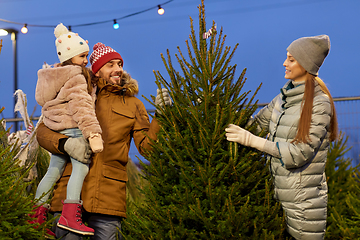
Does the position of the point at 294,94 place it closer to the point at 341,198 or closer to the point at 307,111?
the point at 307,111

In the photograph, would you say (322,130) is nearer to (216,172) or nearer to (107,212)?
(216,172)

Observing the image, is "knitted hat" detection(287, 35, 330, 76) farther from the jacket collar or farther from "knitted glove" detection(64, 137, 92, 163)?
"knitted glove" detection(64, 137, 92, 163)

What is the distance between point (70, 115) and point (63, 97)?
0.54 feet

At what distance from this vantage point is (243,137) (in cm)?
267

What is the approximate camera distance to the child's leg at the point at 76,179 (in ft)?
9.85

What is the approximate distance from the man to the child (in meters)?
0.10

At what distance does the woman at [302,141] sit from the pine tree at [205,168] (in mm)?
101

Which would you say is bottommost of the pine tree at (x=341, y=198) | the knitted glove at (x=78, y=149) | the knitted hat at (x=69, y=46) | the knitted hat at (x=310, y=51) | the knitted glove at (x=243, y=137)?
the pine tree at (x=341, y=198)

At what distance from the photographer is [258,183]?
266cm

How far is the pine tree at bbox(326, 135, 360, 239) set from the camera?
Result: 444 cm

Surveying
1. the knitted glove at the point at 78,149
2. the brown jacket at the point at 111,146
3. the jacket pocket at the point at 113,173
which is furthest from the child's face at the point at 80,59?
the jacket pocket at the point at 113,173

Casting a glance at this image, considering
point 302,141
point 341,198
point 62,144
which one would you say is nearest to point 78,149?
point 62,144

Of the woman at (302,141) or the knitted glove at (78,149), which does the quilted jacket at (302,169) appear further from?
the knitted glove at (78,149)

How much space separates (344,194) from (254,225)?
9.72ft
